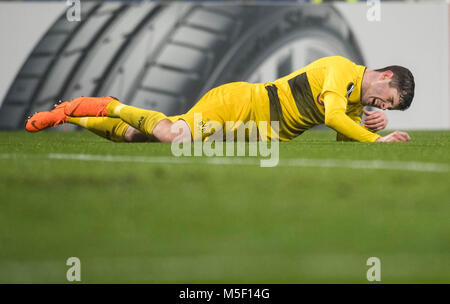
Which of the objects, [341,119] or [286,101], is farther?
[286,101]

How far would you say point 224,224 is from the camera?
1.48 meters

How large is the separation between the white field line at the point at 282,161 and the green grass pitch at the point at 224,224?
0.29 feet

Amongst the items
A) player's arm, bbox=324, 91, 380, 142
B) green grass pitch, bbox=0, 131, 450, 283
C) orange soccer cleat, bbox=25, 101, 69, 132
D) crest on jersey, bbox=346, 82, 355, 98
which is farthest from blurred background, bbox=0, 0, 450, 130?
green grass pitch, bbox=0, 131, 450, 283

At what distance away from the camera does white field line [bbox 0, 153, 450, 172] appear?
2.25 metres

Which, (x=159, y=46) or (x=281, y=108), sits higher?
(x=159, y=46)

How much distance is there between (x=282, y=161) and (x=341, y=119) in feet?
2.42

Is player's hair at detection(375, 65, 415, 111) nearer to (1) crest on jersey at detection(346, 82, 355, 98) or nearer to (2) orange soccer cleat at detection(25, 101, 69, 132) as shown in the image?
(1) crest on jersey at detection(346, 82, 355, 98)

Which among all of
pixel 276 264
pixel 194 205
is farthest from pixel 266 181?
pixel 276 264

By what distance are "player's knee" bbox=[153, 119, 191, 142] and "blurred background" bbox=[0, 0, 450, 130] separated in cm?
327

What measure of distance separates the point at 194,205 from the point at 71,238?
1.22 ft

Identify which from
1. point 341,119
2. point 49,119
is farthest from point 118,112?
point 341,119

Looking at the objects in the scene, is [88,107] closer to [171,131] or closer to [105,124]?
[105,124]
